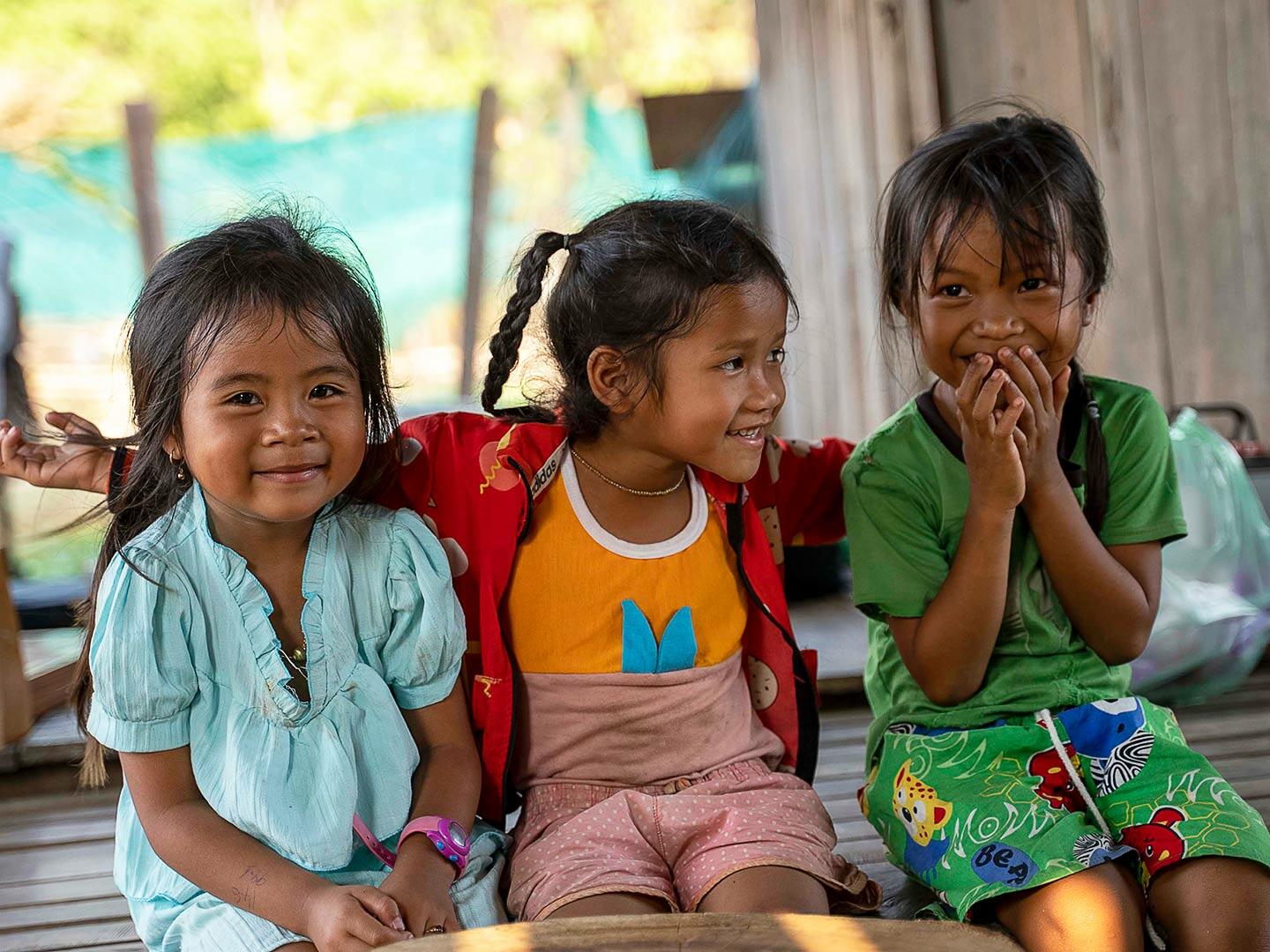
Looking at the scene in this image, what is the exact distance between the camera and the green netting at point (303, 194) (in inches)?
227

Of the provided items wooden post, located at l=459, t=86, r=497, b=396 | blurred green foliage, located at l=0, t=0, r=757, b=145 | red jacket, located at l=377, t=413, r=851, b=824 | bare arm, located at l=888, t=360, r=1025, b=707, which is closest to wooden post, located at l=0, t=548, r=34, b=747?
red jacket, located at l=377, t=413, r=851, b=824

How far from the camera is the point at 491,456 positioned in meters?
1.94

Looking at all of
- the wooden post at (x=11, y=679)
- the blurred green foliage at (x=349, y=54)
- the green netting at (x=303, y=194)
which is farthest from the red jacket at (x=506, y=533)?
the blurred green foliage at (x=349, y=54)

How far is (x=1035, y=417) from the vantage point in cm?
184

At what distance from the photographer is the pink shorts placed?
1.68 metres

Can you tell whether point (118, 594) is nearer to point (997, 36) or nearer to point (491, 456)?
point (491, 456)

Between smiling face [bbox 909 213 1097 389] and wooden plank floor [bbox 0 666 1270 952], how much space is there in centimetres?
84

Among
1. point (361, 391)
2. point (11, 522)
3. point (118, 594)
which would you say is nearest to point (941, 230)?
point (361, 391)

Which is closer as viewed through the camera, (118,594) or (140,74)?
(118,594)

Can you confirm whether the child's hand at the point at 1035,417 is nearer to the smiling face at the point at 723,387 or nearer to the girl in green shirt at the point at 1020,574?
the girl in green shirt at the point at 1020,574

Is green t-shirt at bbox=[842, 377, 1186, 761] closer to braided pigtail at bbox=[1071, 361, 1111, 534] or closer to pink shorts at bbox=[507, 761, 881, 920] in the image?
braided pigtail at bbox=[1071, 361, 1111, 534]

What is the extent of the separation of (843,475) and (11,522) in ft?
12.0

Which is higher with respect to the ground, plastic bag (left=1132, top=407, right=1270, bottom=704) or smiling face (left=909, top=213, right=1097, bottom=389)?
smiling face (left=909, top=213, right=1097, bottom=389)

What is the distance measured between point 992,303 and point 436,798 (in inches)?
39.7
